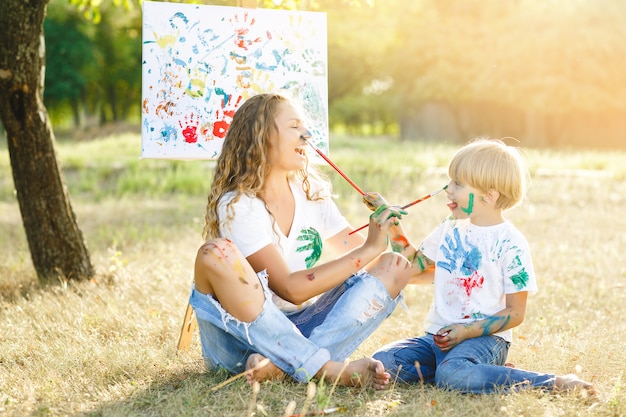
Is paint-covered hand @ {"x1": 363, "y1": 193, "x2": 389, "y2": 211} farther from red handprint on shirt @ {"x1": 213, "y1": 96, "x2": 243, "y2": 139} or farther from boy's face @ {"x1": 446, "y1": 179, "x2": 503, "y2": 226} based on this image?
red handprint on shirt @ {"x1": 213, "y1": 96, "x2": 243, "y2": 139}

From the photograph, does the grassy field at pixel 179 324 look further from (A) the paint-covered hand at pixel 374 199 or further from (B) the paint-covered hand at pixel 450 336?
(A) the paint-covered hand at pixel 374 199

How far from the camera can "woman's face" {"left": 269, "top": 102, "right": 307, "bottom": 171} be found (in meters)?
2.79

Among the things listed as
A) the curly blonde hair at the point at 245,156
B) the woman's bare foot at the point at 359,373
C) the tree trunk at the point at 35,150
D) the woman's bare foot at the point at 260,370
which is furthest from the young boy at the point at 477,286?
the tree trunk at the point at 35,150

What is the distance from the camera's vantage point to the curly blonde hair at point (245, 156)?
9.04 feet

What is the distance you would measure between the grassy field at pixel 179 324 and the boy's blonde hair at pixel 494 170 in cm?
69

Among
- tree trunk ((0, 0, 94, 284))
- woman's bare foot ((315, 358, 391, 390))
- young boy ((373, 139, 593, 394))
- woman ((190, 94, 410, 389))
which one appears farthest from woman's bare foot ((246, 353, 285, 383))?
tree trunk ((0, 0, 94, 284))

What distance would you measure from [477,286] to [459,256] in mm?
125

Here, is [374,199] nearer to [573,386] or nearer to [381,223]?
[381,223]

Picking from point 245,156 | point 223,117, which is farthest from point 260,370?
point 223,117

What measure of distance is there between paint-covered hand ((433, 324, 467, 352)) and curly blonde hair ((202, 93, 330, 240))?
80cm

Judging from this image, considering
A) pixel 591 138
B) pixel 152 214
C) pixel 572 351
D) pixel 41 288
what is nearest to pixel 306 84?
pixel 572 351

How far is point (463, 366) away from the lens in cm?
259

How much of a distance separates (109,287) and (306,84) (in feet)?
5.19

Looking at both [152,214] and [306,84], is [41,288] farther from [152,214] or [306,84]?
[152,214]
